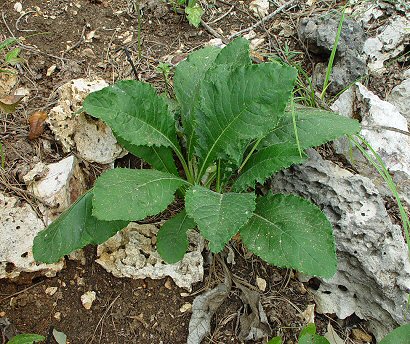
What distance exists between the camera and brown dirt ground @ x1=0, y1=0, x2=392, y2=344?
2.11 meters

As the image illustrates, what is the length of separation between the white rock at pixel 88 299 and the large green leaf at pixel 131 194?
1.75 ft

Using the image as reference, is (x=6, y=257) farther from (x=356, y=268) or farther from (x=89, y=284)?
(x=356, y=268)

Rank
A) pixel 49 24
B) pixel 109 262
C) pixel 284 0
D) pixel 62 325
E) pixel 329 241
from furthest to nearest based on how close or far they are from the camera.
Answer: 1. pixel 284 0
2. pixel 49 24
3. pixel 109 262
4. pixel 62 325
5. pixel 329 241

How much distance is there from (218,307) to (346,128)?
0.96m

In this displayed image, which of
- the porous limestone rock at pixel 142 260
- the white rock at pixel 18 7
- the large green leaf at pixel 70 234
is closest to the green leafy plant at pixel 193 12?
the white rock at pixel 18 7

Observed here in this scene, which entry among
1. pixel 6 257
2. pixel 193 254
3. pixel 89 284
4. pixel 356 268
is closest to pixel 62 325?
pixel 89 284

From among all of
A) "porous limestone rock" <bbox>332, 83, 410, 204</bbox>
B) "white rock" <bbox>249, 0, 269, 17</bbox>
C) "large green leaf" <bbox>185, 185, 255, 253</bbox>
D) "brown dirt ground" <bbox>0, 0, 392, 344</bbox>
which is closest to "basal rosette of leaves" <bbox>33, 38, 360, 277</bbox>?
"large green leaf" <bbox>185, 185, 255, 253</bbox>

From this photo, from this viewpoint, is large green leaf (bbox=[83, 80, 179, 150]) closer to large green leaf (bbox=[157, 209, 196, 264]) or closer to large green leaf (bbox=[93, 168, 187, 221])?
large green leaf (bbox=[93, 168, 187, 221])

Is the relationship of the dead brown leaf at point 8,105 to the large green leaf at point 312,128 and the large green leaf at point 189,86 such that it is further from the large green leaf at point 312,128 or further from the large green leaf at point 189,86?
the large green leaf at point 312,128

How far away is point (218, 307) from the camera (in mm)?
2201

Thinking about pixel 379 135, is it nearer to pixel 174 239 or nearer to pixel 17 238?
pixel 174 239

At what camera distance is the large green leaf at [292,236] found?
1.88 meters

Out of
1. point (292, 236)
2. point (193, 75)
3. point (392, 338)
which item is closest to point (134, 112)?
point (193, 75)

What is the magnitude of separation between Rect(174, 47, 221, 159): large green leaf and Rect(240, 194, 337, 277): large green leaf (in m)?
0.50
